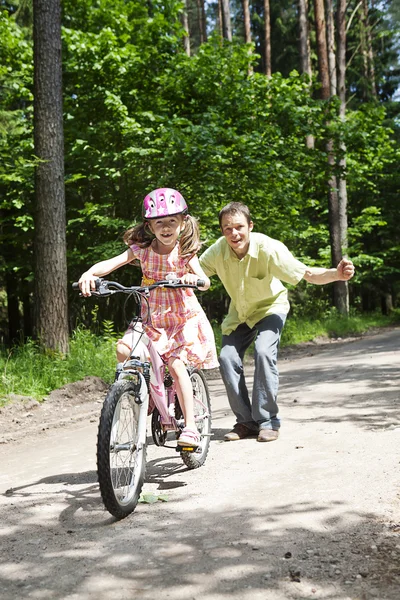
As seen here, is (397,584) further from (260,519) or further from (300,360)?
(300,360)

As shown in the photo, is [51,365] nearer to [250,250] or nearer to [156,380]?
[250,250]

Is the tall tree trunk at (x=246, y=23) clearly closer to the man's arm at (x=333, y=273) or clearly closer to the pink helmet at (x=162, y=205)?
the man's arm at (x=333, y=273)

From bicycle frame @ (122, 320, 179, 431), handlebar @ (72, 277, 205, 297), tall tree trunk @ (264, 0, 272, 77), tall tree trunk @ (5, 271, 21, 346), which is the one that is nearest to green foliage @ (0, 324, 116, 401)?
bicycle frame @ (122, 320, 179, 431)

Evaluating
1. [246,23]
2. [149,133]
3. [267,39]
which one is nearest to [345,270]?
[149,133]

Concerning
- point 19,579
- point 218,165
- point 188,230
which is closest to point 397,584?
point 19,579

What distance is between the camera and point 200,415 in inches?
214

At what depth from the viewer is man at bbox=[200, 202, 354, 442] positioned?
595 centimetres

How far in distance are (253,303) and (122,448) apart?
8.44 ft

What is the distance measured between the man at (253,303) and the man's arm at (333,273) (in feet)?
0.04

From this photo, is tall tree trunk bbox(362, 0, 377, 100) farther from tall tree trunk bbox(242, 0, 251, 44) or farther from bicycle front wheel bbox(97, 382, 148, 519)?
bicycle front wheel bbox(97, 382, 148, 519)

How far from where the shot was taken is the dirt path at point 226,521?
2963 mm

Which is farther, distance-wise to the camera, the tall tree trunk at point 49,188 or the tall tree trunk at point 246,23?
the tall tree trunk at point 246,23

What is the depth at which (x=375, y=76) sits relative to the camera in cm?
3569

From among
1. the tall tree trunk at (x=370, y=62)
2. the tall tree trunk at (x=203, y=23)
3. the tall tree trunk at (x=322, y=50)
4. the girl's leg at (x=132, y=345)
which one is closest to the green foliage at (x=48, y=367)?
the girl's leg at (x=132, y=345)
